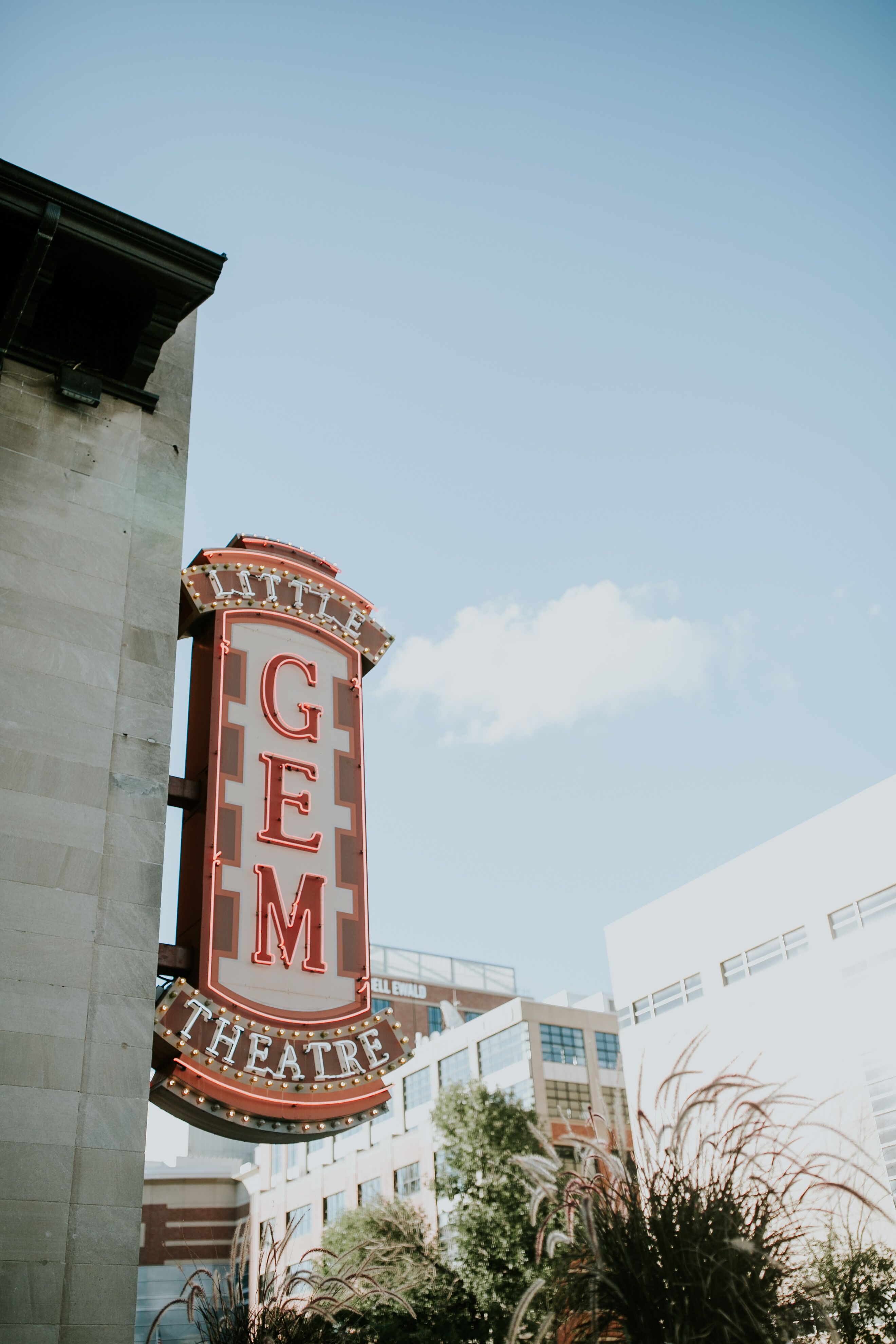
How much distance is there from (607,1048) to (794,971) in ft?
93.1

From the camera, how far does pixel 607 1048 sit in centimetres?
6519

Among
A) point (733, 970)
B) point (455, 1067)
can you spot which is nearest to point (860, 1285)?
point (733, 970)

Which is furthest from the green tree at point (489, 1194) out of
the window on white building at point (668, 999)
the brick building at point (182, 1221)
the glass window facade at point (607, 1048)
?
the brick building at point (182, 1221)

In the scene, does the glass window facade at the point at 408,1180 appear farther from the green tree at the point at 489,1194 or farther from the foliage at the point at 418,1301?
the green tree at the point at 489,1194

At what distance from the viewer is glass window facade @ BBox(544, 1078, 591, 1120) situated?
59406 millimetres

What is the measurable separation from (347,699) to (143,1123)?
7357mm

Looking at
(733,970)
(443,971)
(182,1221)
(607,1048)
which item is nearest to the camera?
(733,970)

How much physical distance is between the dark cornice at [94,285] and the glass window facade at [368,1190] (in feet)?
191

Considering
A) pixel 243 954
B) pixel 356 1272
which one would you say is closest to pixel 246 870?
pixel 243 954

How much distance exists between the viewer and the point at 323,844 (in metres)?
15.4

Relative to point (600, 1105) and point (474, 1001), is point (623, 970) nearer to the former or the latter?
point (600, 1105)

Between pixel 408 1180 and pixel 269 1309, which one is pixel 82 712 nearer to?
pixel 269 1309

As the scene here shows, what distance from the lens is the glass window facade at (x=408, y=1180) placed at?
61.7 meters

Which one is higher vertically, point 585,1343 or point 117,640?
point 117,640
